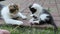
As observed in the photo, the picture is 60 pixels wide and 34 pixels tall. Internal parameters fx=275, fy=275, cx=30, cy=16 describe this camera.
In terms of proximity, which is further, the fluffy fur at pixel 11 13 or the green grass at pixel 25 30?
the fluffy fur at pixel 11 13

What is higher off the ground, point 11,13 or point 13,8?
point 13,8

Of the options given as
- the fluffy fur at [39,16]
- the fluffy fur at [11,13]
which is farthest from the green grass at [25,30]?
the fluffy fur at [39,16]

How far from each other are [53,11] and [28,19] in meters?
0.76

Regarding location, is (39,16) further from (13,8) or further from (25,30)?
(25,30)

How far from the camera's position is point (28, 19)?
5.96m

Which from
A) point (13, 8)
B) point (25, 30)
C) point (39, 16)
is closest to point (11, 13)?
point (13, 8)

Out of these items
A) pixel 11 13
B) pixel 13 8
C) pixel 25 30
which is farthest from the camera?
pixel 11 13

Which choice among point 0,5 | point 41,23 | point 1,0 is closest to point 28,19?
point 41,23

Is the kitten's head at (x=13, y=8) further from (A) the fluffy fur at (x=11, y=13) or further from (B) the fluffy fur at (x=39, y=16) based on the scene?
(B) the fluffy fur at (x=39, y=16)

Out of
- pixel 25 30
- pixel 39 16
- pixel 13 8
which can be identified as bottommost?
pixel 25 30

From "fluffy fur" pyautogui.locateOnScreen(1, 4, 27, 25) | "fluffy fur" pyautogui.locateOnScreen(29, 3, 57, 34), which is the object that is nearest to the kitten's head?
"fluffy fur" pyautogui.locateOnScreen(1, 4, 27, 25)

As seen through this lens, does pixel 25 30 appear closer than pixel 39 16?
Yes

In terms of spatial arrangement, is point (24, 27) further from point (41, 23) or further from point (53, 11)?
point (53, 11)

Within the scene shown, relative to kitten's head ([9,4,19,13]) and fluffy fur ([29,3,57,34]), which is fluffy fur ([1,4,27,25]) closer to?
kitten's head ([9,4,19,13])
